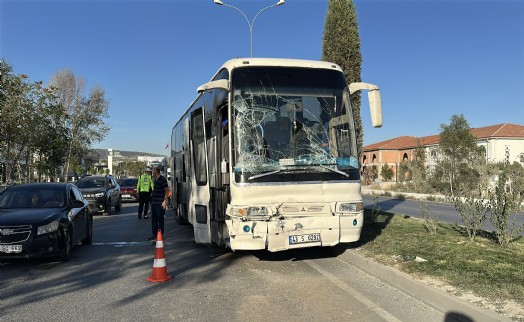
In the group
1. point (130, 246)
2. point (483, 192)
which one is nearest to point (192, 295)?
point (130, 246)

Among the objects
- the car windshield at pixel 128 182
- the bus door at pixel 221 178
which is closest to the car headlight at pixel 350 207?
the bus door at pixel 221 178

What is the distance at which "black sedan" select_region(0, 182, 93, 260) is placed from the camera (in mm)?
7520

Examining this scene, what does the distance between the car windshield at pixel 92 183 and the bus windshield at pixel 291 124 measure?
46.8ft

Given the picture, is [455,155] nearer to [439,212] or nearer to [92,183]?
[439,212]

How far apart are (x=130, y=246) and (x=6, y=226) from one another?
10.3 feet

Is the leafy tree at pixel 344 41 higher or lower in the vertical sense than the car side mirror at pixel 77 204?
higher

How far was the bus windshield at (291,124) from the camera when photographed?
283 inches

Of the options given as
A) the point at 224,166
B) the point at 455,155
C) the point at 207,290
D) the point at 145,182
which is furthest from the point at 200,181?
the point at 455,155

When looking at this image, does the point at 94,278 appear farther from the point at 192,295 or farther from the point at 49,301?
the point at 192,295

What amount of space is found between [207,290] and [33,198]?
4.85 meters

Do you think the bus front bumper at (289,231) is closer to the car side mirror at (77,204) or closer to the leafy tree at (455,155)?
the car side mirror at (77,204)

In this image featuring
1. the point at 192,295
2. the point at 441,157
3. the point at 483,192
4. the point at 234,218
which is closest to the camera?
the point at 192,295

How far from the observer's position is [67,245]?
8.32 metres

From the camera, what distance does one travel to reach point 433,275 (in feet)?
21.1
